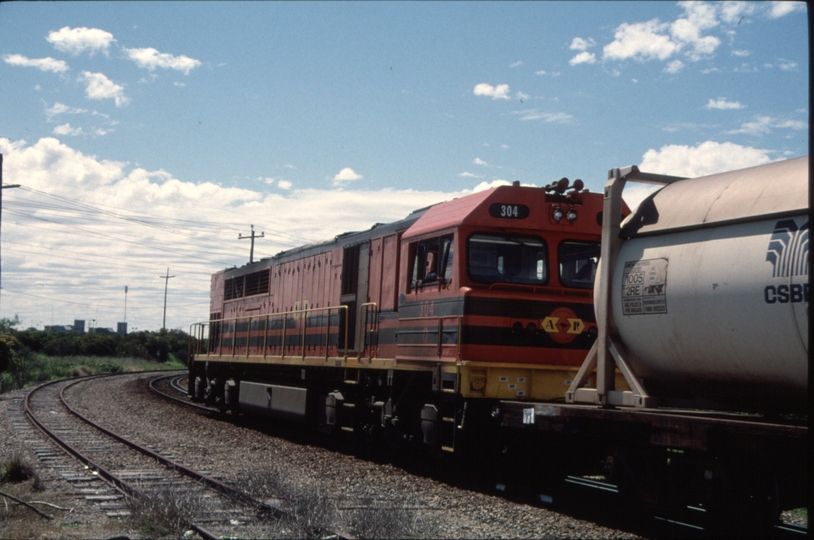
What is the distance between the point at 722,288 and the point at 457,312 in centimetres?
463

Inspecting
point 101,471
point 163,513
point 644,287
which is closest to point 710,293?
point 644,287

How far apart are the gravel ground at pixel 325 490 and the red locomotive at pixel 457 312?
3.03 feet

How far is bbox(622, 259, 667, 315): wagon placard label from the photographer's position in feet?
25.1

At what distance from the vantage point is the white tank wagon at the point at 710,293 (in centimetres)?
652

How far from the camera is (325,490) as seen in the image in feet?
34.5

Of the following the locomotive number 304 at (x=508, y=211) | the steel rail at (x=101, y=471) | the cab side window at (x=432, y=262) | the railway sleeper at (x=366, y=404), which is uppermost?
the locomotive number 304 at (x=508, y=211)

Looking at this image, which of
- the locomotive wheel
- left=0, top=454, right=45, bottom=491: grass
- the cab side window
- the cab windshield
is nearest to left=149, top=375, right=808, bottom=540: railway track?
the cab windshield

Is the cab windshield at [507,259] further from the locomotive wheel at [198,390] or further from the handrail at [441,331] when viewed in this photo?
the locomotive wheel at [198,390]

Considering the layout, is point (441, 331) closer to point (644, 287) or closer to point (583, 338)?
point (583, 338)

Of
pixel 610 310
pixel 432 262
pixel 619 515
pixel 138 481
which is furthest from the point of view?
pixel 432 262

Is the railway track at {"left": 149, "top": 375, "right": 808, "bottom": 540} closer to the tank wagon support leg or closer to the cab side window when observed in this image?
the tank wagon support leg

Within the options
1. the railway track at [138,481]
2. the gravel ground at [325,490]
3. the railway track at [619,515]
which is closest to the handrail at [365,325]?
the gravel ground at [325,490]

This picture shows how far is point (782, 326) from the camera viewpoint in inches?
254

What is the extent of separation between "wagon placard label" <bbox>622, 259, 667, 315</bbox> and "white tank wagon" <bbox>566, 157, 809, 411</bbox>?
10mm
